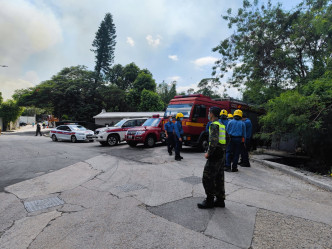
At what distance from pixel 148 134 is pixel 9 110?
37.8 meters

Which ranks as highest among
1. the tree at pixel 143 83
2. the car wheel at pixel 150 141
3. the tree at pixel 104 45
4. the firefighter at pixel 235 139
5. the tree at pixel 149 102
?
the tree at pixel 104 45

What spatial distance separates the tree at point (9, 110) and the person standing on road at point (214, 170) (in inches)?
1705

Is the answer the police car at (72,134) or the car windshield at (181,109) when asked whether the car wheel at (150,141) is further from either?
the police car at (72,134)

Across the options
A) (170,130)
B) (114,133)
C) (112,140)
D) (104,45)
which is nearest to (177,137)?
(170,130)

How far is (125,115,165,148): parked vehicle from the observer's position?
12883 mm

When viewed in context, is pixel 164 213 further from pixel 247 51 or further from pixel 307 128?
pixel 247 51

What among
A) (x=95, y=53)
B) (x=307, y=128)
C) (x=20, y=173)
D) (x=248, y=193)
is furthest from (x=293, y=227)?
(x=95, y=53)

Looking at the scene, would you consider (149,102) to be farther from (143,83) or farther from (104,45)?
(104,45)

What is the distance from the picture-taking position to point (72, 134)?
60.6 feet

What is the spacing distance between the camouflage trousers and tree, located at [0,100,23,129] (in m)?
43.3

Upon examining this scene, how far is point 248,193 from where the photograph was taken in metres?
5.12

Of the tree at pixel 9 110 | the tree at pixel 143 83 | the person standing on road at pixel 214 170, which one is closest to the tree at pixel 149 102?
the tree at pixel 143 83

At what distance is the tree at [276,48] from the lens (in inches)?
434

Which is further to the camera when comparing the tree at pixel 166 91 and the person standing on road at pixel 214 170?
the tree at pixel 166 91
